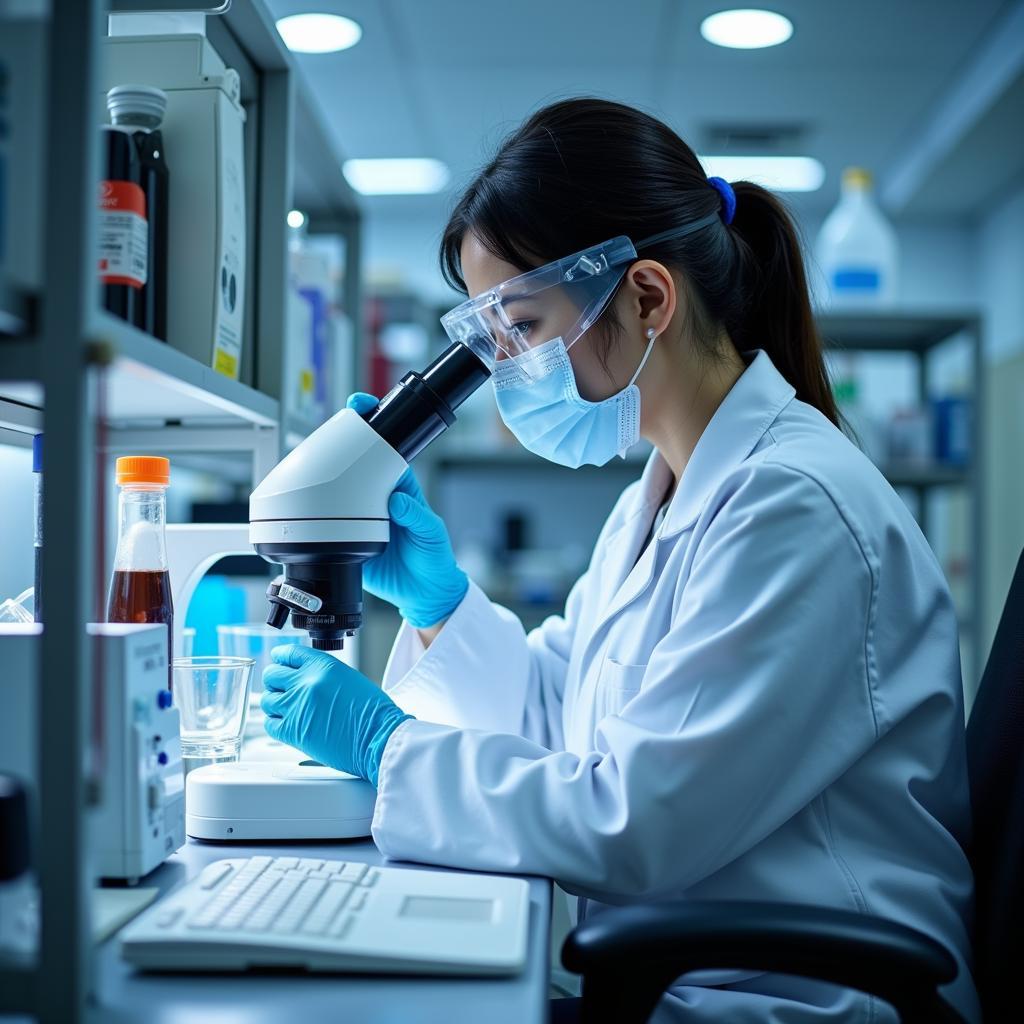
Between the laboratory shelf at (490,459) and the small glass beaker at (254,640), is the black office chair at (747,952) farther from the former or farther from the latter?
the laboratory shelf at (490,459)

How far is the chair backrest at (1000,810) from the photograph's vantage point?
907 millimetres

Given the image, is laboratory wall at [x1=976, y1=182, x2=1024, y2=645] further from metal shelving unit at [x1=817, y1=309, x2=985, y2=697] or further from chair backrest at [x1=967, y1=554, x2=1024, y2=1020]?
chair backrest at [x1=967, y1=554, x2=1024, y2=1020]

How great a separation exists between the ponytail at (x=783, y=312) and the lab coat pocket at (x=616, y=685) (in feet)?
1.41

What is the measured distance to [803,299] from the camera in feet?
4.30

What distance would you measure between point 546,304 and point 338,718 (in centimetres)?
50

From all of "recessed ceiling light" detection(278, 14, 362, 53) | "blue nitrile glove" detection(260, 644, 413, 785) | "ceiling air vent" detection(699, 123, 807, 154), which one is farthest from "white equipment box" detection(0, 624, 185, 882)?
"ceiling air vent" detection(699, 123, 807, 154)

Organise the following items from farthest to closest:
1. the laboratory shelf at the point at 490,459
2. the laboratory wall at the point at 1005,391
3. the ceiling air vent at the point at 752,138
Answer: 1. the laboratory wall at the point at 1005,391
2. the ceiling air vent at the point at 752,138
3. the laboratory shelf at the point at 490,459

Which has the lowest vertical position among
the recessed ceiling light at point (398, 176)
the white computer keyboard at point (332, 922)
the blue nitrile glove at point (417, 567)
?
the white computer keyboard at point (332, 922)

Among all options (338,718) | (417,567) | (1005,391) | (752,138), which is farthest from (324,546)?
(1005,391)

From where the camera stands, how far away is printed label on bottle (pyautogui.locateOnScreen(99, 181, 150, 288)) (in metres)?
0.88

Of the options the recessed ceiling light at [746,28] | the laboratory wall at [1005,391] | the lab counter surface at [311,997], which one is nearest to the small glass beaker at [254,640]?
the lab counter surface at [311,997]

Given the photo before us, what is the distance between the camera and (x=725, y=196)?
1.24 meters

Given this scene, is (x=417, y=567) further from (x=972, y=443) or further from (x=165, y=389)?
(x=972, y=443)

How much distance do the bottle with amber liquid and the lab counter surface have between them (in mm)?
417
